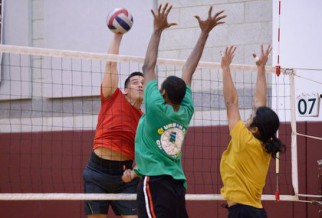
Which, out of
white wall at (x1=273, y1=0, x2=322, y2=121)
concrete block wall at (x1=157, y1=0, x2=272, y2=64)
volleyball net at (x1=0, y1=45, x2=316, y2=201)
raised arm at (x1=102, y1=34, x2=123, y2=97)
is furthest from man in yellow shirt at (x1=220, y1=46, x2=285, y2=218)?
concrete block wall at (x1=157, y1=0, x2=272, y2=64)

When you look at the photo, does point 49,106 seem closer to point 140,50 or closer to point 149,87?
point 140,50

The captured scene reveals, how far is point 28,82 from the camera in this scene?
11.2 m

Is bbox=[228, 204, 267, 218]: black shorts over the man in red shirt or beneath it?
beneath

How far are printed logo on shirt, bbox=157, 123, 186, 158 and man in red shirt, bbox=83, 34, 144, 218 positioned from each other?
3.55 feet

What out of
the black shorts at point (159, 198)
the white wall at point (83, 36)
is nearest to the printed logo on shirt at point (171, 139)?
the black shorts at point (159, 198)

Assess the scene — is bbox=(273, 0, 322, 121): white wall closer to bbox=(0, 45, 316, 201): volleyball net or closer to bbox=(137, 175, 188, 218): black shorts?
bbox=(0, 45, 316, 201): volleyball net

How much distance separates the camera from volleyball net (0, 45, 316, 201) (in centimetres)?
964

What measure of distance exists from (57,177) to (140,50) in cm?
211

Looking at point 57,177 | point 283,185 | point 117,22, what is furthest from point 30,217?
point 117,22

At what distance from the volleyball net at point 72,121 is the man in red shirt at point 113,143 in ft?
7.24

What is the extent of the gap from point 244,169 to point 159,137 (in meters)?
0.77

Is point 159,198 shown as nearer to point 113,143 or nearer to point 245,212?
point 245,212

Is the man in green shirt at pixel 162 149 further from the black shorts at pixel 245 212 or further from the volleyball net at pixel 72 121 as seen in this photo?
the volleyball net at pixel 72 121

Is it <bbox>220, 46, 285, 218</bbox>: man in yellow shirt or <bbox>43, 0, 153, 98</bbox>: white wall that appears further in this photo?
<bbox>43, 0, 153, 98</bbox>: white wall
